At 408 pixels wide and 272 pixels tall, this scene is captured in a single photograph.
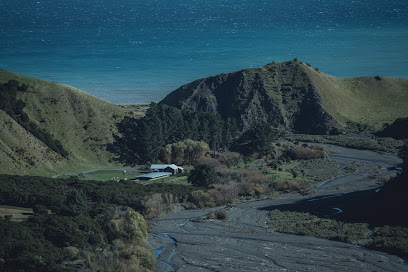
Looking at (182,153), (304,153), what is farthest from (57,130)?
(304,153)

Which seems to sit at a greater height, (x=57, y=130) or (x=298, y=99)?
(x=298, y=99)

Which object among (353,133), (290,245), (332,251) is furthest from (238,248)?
(353,133)

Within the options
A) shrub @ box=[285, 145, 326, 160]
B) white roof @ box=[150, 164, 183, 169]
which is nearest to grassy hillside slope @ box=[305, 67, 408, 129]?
shrub @ box=[285, 145, 326, 160]

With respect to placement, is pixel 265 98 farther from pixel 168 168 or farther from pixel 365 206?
pixel 365 206

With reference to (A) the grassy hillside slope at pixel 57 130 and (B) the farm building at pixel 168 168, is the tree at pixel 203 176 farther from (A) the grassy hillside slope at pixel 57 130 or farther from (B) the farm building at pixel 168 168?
(A) the grassy hillside slope at pixel 57 130

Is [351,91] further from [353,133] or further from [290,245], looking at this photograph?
[290,245]

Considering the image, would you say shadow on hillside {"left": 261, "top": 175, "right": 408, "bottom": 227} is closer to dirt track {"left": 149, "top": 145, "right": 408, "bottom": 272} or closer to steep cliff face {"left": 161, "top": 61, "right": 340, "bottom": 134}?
dirt track {"left": 149, "top": 145, "right": 408, "bottom": 272}

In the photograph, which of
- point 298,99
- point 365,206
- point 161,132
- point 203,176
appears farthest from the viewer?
point 298,99
